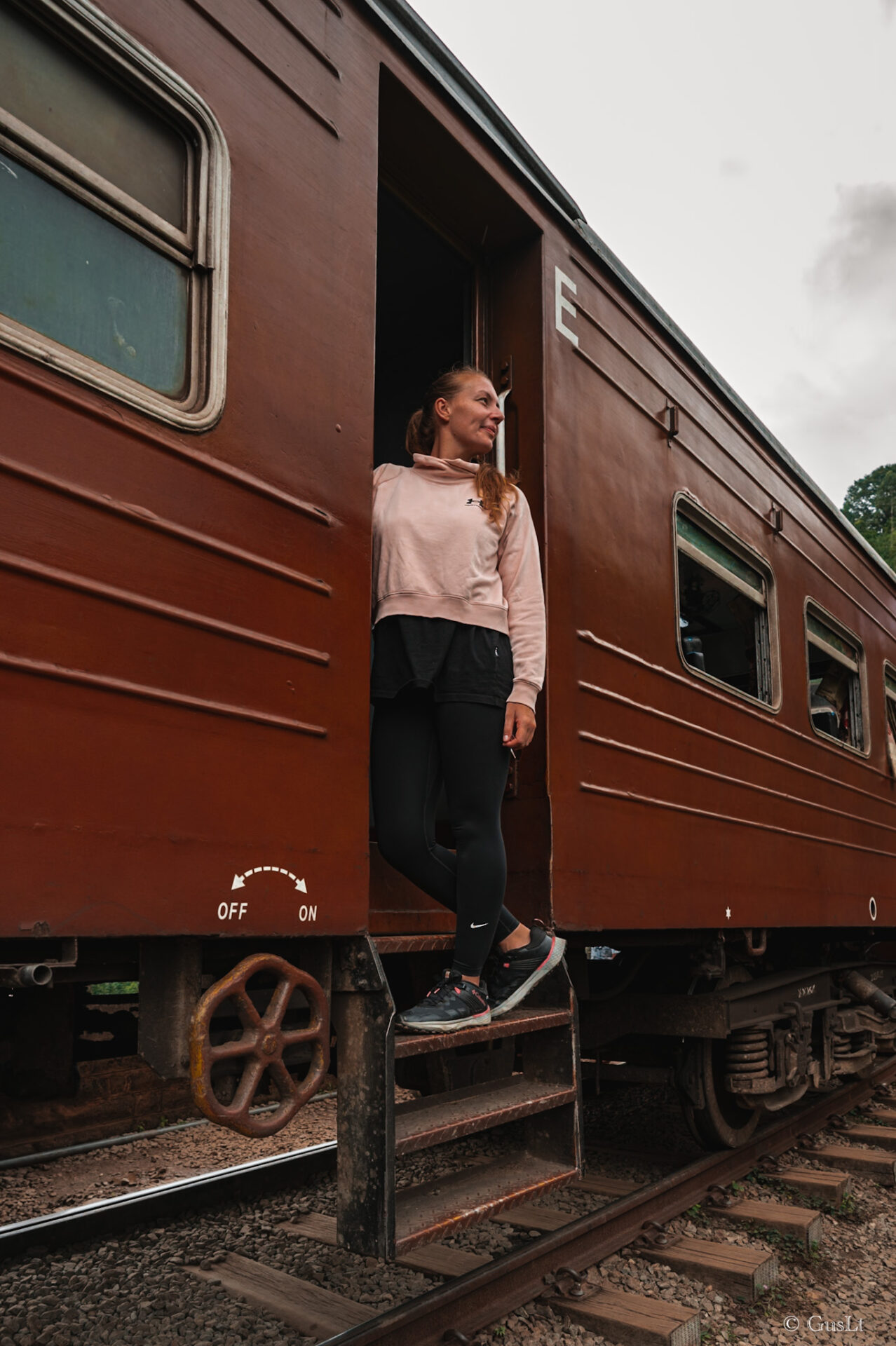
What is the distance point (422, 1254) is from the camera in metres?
3.38

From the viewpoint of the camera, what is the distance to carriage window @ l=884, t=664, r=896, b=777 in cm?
682

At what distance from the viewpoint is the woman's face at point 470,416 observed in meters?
2.85

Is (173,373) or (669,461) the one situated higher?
(669,461)

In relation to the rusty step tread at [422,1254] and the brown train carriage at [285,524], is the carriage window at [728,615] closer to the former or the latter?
the brown train carriage at [285,524]

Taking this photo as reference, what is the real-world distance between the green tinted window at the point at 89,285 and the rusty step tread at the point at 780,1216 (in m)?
3.50

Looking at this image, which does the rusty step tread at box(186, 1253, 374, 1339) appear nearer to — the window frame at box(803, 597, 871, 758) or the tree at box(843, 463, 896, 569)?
the window frame at box(803, 597, 871, 758)

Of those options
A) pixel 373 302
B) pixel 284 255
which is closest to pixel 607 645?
pixel 373 302

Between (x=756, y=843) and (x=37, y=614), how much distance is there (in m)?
3.36

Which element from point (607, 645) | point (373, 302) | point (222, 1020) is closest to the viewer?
point (373, 302)

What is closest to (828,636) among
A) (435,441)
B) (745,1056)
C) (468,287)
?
(745,1056)

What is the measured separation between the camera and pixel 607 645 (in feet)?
11.1

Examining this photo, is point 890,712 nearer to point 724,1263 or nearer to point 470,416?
point 724,1263

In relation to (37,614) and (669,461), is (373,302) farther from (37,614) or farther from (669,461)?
(669,461)

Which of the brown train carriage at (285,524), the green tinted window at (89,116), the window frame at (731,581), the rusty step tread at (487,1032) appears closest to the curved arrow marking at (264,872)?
the brown train carriage at (285,524)
